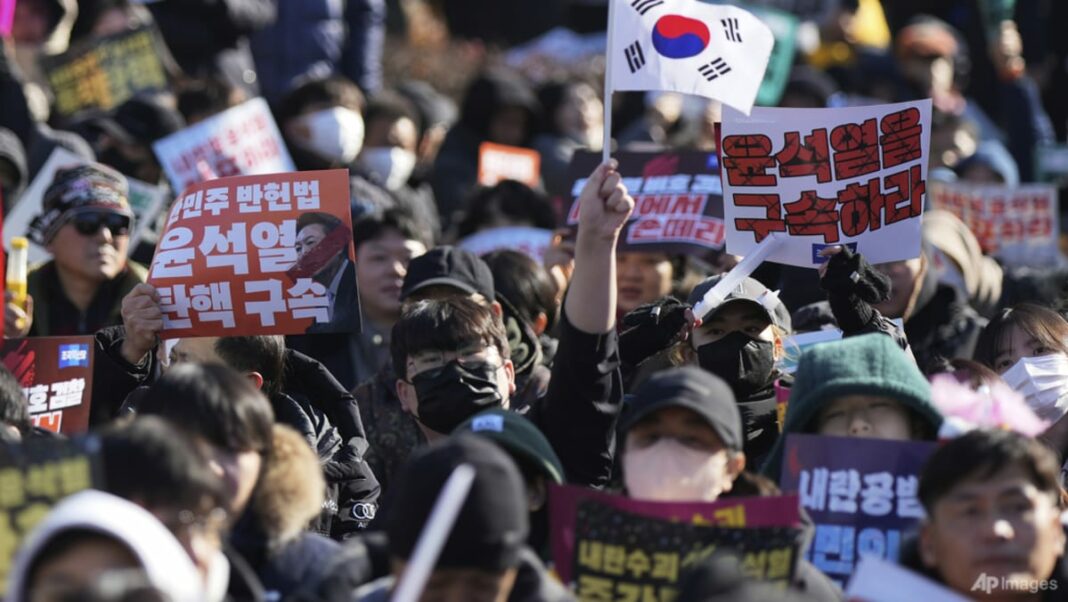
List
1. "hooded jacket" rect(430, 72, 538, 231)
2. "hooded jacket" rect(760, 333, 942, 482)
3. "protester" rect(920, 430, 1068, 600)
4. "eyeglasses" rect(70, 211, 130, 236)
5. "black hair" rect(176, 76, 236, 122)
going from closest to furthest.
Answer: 1. "protester" rect(920, 430, 1068, 600)
2. "hooded jacket" rect(760, 333, 942, 482)
3. "eyeglasses" rect(70, 211, 130, 236)
4. "black hair" rect(176, 76, 236, 122)
5. "hooded jacket" rect(430, 72, 538, 231)

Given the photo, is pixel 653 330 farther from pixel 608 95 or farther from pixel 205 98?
pixel 205 98

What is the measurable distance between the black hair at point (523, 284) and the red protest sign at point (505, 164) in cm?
340

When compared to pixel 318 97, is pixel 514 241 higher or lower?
lower

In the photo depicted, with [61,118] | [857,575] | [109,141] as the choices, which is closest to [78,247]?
[109,141]

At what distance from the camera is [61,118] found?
11000mm

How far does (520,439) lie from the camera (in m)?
4.96

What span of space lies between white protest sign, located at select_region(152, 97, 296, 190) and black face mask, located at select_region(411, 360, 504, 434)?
3.50 meters

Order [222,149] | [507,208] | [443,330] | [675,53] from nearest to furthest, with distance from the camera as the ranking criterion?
[443,330]
[675,53]
[222,149]
[507,208]

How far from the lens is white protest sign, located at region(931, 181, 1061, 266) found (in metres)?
10.0

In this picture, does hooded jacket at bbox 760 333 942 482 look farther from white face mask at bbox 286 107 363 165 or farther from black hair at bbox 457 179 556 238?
white face mask at bbox 286 107 363 165

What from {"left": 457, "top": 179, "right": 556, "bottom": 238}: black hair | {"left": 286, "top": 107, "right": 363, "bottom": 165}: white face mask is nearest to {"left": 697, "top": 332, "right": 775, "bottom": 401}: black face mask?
{"left": 457, "top": 179, "right": 556, "bottom": 238}: black hair

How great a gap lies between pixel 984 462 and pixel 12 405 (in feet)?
9.38

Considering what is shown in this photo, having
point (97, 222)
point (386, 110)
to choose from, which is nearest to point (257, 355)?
point (97, 222)

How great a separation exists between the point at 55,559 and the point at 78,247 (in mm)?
4070
